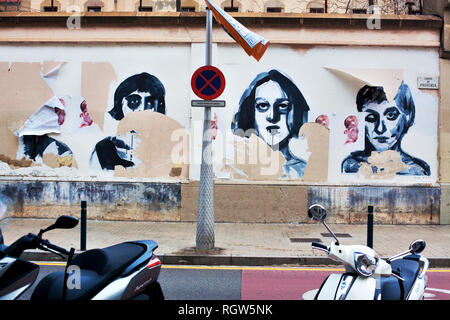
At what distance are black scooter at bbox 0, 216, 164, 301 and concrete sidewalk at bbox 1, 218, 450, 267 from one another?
4.01m

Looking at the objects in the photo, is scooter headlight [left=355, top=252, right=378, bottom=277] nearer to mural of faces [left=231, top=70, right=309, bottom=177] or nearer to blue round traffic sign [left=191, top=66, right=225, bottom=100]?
blue round traffic sign [left=191, top=66, right=225, bottom=100]

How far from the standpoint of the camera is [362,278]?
3475 mm

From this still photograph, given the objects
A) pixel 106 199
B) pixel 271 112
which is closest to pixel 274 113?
pixel 271 112

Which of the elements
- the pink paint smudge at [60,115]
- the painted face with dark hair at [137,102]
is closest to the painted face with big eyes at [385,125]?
the painted face with dark hair at [137,102]

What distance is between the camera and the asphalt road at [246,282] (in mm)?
5512

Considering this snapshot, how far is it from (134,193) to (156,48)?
3909 millimetres

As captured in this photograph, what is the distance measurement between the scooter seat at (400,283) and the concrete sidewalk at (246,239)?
327cm

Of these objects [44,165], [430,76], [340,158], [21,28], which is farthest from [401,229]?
[21,28]

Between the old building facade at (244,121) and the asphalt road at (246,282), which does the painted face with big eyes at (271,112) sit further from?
the asphalt road at (246,282)

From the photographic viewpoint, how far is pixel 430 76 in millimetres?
10781

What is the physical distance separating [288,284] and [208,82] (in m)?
3.85

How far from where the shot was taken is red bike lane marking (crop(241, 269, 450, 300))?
5.54 metres

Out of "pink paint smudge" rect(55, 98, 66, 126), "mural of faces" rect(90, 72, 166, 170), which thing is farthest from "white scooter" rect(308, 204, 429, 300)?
"pink paint smudge" rect(55, 98, 66, 126)

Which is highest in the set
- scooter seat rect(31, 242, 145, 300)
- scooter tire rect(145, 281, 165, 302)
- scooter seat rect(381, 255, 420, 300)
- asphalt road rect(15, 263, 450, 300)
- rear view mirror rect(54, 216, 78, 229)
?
rear view mirror rect(54, 216, 78, 229)
